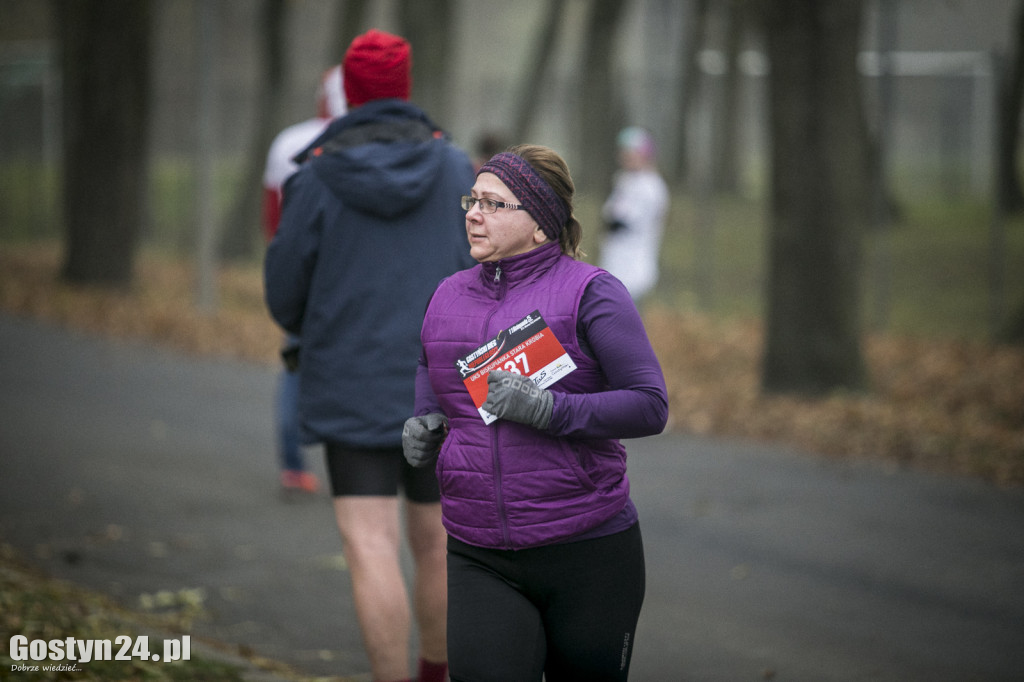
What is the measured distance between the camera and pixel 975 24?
53.0 feet

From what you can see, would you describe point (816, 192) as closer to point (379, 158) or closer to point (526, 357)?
point (379, 158)

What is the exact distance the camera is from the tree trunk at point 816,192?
10023 millimetres

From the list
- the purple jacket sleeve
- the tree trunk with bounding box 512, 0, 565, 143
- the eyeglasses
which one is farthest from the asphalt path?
the tree trunk with bounding box 512, 0, 565, 143

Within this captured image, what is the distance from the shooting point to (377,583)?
4.09 m

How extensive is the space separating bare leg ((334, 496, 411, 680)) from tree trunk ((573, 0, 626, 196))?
49.0 ft

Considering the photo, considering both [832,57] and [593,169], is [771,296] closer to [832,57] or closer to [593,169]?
[832,57]

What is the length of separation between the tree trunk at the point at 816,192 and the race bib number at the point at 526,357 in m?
7.40

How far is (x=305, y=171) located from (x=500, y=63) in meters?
43.9

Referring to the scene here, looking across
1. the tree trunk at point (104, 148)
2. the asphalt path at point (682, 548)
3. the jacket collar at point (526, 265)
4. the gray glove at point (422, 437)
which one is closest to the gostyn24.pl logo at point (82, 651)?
the asphalt path at point (682, 548)

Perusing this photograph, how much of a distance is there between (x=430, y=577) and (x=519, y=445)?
1277 mm

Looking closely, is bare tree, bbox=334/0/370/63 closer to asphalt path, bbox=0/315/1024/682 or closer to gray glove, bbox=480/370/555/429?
asphalt path, bbox=0/315/1024/682

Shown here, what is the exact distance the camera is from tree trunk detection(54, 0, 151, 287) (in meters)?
17.2

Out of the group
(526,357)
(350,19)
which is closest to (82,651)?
(526,357)

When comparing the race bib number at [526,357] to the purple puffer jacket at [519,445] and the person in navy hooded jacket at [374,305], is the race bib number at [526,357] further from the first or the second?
the person in navy hooded jacket at [374,305]
